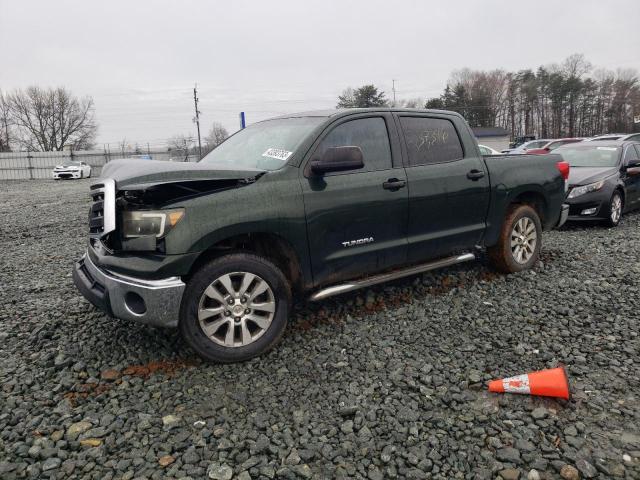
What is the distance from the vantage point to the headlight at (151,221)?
3.09 meters

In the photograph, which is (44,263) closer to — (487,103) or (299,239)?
(299,239)

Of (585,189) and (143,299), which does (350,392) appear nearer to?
(143,299)

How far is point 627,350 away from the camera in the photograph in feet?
11.1

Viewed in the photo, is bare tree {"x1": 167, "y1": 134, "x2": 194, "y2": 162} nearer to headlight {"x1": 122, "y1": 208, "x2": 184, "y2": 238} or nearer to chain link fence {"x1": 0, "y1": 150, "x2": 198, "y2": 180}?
chain link fence {"x1": 0, "y1": 150, "x2": 198, "y2": 180}

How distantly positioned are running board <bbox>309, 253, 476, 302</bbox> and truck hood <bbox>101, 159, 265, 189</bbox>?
105 centimetres

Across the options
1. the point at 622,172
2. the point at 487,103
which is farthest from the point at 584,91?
the point at 622,172

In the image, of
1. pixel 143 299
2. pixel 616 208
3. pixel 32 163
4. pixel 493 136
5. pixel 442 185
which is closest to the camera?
pixel 143 299

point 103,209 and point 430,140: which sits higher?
point 430,140

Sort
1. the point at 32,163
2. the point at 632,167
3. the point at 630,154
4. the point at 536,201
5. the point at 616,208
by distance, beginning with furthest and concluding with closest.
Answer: the point at 32,163 → the point at 630,154 → the point at 632,167 → the point at 616,208 → the point at 536,201

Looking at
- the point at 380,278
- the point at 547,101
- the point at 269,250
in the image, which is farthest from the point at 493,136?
the point at 269,250

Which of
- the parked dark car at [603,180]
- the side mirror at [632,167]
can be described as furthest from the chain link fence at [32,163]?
the side mirror at [632,167]

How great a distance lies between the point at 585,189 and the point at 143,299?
308 inches

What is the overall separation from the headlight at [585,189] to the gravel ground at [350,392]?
3.85 m

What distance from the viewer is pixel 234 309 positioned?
3.29 m
